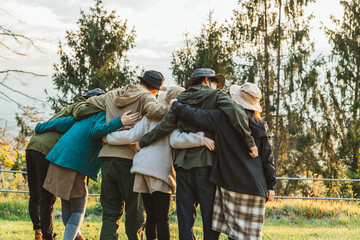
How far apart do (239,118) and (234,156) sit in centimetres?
34

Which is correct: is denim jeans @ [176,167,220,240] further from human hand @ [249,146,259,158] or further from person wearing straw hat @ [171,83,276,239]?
human hand @ [249,146,259,158]

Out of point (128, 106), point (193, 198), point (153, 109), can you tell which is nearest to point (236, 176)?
point (193, 198)

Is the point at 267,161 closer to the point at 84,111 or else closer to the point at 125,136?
the point at 125,136

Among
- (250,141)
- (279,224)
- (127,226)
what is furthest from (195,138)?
(279,224)

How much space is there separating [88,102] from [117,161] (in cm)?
76

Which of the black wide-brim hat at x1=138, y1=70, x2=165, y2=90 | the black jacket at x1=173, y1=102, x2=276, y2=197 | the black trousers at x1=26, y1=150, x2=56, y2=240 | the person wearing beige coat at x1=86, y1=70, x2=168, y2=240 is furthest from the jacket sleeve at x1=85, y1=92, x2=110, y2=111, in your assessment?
the black jacket at x1=173, y1=102, x2=276, y2=197

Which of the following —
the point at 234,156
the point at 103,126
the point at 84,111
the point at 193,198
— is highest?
the point at 84,111

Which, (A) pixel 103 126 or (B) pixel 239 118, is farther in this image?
(A) pixel 103 126

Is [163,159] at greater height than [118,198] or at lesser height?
greater

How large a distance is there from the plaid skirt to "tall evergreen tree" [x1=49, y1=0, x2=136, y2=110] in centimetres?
1894

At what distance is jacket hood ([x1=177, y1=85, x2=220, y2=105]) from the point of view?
3.73 meters

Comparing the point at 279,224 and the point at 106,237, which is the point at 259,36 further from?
the point at 106,237

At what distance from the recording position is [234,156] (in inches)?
143

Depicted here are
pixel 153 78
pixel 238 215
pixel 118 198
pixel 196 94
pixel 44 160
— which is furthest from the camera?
pixel 44 160
